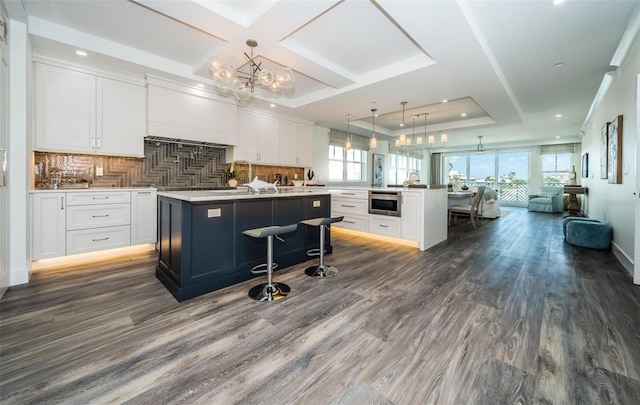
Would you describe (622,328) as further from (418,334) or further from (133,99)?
(133,99)

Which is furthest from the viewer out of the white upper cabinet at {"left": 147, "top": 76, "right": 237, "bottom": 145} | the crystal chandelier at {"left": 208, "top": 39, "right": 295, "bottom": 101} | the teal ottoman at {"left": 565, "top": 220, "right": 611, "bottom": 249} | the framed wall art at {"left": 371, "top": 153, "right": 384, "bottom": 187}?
the framed wall art at {"left": 371, "top": 153, "right": 384, "bottom": 187}

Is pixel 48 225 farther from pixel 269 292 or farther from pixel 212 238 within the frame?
pixel 269 292

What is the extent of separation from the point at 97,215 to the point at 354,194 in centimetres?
386

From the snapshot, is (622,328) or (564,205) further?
(564,205)

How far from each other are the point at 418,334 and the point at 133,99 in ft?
14.8

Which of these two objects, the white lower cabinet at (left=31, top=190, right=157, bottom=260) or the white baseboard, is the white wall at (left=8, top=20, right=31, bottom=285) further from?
the white baseboard

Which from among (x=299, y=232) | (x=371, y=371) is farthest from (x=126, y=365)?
(x=299, y=232)

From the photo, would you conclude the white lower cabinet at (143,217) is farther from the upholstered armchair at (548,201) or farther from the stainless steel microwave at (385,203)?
the upholstered armchair at (548,201)

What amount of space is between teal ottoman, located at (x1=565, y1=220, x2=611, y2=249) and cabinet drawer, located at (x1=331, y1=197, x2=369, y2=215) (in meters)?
3.30

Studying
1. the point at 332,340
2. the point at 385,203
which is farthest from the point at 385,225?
the point at 332,340

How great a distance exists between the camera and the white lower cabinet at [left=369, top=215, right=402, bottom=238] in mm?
4345

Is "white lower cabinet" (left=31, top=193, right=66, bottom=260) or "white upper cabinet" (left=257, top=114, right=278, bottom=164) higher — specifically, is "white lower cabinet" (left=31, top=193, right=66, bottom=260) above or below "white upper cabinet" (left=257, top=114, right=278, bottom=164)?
below

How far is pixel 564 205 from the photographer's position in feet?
29.1

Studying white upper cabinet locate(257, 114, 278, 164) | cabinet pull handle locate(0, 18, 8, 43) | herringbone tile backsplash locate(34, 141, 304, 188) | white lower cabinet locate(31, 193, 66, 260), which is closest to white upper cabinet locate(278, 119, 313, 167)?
white upper cabinet locate(257, 114, 278, 164)
